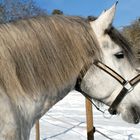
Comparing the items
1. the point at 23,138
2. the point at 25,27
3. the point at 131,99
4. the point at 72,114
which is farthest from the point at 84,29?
the point at 72,114

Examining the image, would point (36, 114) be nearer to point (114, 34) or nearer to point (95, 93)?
point (95, 93)

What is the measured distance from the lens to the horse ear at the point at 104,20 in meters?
2.72

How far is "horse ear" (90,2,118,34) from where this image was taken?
2.72m

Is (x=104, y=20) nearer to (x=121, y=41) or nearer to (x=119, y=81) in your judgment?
(x=121, y=41)

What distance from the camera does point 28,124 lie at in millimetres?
2520

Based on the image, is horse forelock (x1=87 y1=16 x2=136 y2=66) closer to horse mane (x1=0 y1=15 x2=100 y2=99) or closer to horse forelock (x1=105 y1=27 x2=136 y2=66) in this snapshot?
horse forelock (x1=105 y1=27 x2=136 y2=66)

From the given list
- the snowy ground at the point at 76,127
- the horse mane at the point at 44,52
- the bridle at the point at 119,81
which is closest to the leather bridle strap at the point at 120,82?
the bridle at the point at 119,81

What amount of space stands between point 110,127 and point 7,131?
643 centimetres

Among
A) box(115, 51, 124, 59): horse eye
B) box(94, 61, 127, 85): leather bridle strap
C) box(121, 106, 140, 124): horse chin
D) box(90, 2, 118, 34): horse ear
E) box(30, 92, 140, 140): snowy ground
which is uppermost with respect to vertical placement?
box(90, 2, 118, 34): horse ear

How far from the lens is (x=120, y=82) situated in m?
2.86

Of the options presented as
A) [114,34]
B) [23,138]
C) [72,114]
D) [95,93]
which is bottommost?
[72,114]

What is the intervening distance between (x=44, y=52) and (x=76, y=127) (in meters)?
6.09

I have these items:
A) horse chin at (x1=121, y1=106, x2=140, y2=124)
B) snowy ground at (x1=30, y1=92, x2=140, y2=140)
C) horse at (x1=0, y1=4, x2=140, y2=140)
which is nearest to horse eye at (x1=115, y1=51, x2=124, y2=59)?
horse at (x1=0, y1=4, x2=140, y2=140)

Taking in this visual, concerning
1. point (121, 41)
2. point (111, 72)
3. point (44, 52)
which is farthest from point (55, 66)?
point (121, 41)
